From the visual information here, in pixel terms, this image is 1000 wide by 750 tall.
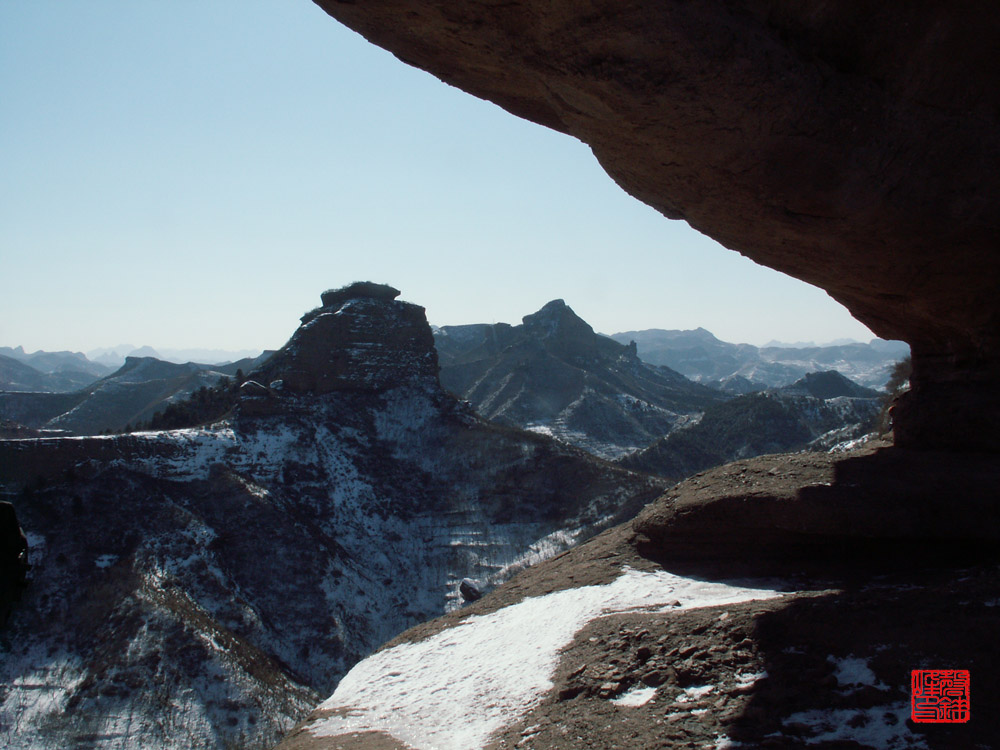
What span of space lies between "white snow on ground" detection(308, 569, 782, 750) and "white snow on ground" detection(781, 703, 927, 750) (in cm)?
241

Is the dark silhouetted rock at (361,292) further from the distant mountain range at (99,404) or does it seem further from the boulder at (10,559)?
the boulder at (10,559)

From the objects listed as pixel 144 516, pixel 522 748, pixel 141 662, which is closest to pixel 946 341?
pixel 522 748

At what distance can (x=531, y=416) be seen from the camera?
8756 centimetres

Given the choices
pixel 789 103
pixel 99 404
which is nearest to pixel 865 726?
pixel 789 103

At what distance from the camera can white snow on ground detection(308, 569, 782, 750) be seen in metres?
7.02

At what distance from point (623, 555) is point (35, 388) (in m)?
179

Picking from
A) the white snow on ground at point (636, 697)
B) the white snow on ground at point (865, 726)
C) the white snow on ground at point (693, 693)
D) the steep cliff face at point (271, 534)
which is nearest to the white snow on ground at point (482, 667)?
the white snow on ground at point (636, 697)

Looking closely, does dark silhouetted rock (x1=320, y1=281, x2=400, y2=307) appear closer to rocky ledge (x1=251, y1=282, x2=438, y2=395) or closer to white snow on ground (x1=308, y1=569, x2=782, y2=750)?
rocky ledge (x1=251, y1=282, x2=438, y2=395)

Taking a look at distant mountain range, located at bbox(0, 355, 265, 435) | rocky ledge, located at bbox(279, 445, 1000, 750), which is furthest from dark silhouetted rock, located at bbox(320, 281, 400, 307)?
rocky ledge, located at bbox(279, 445, 1000, 750)

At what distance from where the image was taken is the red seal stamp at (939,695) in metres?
4.50

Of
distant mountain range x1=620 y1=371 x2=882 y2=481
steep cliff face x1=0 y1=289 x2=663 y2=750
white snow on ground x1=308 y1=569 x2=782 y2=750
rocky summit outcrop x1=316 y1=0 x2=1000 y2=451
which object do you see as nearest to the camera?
rocky summit outcrop x1=316 y1=0 x2=1000 y2=451

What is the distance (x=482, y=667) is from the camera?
27.5 feet

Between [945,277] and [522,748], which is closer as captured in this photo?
[522,748]

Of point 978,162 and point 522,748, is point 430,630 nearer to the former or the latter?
point 522,748
